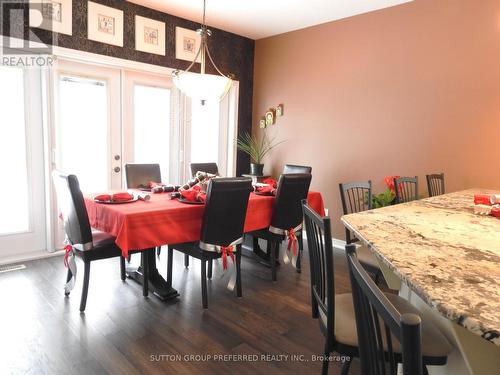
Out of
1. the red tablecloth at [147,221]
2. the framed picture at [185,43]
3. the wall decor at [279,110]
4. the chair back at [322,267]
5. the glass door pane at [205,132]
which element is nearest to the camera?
the chair back at [322,267]

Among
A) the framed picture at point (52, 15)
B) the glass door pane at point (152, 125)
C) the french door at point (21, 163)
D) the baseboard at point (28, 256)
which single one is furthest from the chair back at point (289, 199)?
the framed picture at point (52, 15)

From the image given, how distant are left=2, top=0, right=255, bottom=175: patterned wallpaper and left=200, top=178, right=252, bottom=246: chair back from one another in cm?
238

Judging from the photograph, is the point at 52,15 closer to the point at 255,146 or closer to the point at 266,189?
the point at 266,189

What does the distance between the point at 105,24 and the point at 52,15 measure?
0.52m

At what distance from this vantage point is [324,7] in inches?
155

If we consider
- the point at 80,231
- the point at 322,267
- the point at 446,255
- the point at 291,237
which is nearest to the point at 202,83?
the point at 80,231

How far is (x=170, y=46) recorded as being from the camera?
439 centimetres

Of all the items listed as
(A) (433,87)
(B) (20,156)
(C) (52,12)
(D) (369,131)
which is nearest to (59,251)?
(B) (20,156)

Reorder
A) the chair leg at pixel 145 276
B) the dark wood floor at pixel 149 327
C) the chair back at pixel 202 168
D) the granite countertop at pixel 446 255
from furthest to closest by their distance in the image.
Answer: the chair back at pixel 202 168, the chair leg at pixel 145 276, the dark wood floor at pixel 149 327, the granite countertop at pixel 446 255

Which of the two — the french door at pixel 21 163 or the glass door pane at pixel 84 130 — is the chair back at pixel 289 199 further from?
the french door at pixel 21 163

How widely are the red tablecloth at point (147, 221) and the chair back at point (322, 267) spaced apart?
1.22m

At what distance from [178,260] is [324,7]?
316cm

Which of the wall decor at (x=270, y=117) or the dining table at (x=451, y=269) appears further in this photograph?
the wall decor at (x=270, y=117)

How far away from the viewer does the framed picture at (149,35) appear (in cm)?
407
